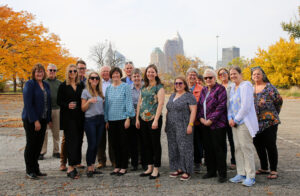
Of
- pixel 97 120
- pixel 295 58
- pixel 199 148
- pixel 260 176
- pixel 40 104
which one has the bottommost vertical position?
pixel 260 176

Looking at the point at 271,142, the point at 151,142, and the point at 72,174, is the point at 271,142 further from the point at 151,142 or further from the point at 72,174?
the point at 72,174

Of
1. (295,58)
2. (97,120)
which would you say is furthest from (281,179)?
(295,58)

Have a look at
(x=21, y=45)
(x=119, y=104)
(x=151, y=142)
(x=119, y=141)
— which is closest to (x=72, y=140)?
(x=119, y=141)

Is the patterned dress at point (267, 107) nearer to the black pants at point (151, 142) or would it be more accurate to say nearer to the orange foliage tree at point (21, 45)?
the black pants at point (151, 142)

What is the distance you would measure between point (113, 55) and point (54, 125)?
1560 inches

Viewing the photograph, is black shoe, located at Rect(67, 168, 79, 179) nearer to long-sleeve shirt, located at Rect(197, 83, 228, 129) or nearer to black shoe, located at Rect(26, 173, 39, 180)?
black shoe, located at Rect(26, 173, 39, 180)

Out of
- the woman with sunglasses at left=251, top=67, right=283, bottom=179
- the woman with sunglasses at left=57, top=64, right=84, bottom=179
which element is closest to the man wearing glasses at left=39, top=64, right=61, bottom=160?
the woman with sunglasses at left=57, top=64, right=84, bottom=179

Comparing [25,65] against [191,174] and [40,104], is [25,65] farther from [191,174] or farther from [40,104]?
[191,174]

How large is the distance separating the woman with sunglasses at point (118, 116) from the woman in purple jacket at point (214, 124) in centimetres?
146

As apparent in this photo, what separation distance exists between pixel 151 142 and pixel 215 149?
123cm

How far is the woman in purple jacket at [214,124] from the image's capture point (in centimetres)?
429

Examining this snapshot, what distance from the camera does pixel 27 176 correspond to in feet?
14.8

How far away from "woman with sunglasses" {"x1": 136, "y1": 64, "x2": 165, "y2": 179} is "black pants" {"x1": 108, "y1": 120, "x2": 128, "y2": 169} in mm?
340

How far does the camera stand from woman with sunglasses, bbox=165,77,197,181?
14.4ft
